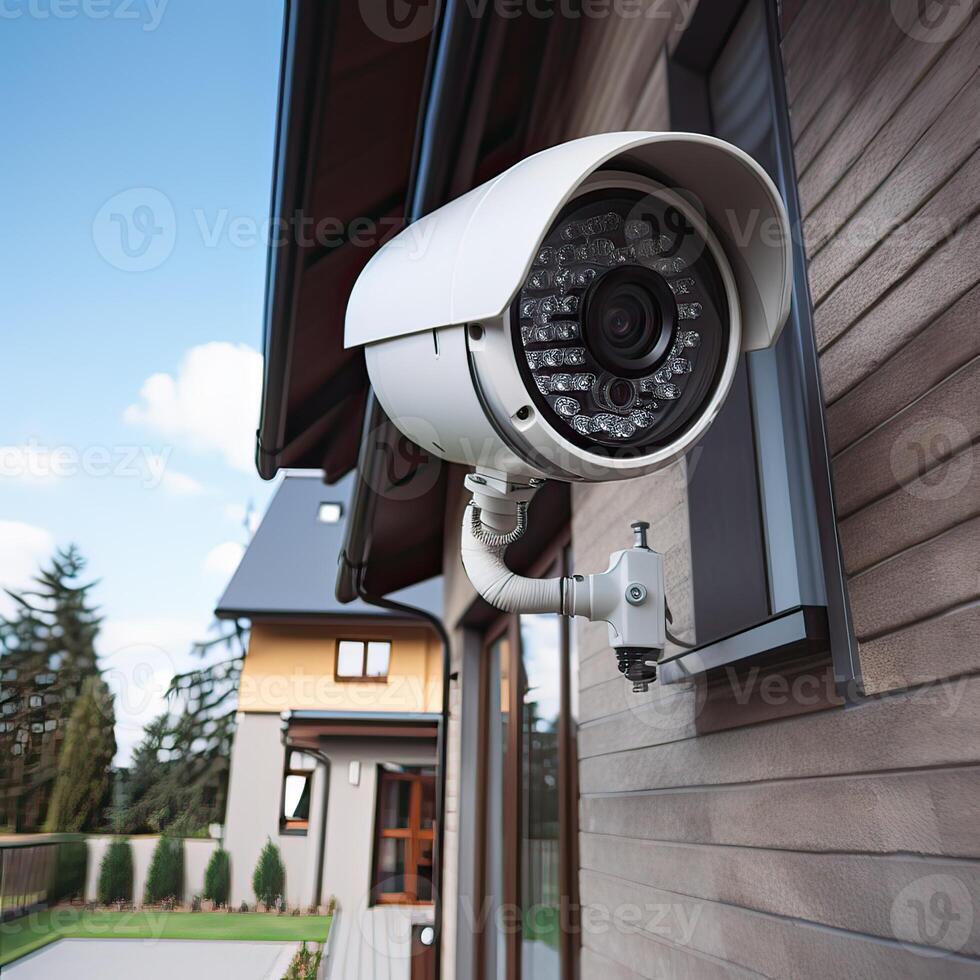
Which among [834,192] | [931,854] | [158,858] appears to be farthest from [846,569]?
[158,858]

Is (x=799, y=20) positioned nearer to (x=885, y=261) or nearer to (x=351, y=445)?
(x=885, y=261)

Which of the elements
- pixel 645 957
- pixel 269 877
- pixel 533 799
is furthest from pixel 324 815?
pixel 645 957

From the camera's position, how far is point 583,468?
0.77 meters

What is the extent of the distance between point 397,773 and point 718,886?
416 inches

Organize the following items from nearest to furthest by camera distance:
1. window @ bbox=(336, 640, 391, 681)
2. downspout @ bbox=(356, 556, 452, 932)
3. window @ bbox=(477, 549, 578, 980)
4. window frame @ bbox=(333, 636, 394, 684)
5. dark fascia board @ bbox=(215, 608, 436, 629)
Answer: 1. window @ bbox=(477, 549, 578, 980)
2. downspout @ bbox=(356, 556, 452, 932)
3. dark fascia board @ bbox=(215, 608, 436, 629)
4. window frame @ bbox=(333, 636, 394, 684)
5. window @ bbox=(336, 640, 391, 681)

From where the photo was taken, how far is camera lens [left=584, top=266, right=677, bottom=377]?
79 centimetres

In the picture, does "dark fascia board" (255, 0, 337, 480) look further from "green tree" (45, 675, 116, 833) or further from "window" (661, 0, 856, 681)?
"green tree" (45, 675, 116, 833)

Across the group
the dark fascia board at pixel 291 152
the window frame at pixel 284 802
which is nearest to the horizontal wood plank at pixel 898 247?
the dark fascia board at pixel 291 152

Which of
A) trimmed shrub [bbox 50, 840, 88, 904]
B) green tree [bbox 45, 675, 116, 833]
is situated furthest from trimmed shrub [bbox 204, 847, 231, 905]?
green tree [bbox 45, 675, 116, 833]

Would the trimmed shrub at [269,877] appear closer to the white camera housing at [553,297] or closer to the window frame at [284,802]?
the window frame at [284,802]

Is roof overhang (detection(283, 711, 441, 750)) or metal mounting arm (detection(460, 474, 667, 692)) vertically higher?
roof overhang (detection(283, 711, 441, 750))

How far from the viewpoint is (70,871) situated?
10.0 m

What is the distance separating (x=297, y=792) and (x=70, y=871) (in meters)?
2.99

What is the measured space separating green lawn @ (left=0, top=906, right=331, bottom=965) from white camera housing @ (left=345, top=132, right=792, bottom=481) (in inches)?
430
